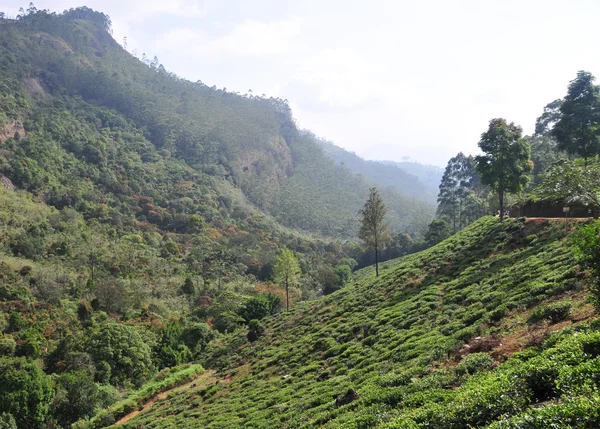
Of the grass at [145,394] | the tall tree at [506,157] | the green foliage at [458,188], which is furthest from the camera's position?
the green foliage at [458,188]

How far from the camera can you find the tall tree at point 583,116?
3484 centimetres

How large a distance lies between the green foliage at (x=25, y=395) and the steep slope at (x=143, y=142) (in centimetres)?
5059

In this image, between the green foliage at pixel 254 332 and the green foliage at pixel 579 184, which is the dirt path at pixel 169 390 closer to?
the green foliage at pixel 254 332

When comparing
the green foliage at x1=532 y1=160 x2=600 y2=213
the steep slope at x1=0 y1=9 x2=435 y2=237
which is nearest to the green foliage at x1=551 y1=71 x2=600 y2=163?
the green foliage at x1=532 y1=160 x2=600 y2=213

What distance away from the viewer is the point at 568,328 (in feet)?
29.5

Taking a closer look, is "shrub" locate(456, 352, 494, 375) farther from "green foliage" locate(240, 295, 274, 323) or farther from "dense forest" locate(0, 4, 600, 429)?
"green foliage" locate(240, 295, 274, 323)

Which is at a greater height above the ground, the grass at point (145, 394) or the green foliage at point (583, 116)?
the green foliage at point (583, 116)

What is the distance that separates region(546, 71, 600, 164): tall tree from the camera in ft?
114

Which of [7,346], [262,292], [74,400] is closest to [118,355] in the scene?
[74,400]

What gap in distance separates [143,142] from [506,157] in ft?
364

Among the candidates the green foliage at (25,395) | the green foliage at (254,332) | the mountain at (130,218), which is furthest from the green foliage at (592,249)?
the green foliage at (25,395)

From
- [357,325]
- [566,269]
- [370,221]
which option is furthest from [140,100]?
[566,269]

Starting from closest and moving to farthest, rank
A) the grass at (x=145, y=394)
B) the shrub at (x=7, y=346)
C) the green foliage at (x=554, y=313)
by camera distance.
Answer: the green foliage at (x=554, y=313)
the grass at (x=145, y=394)
the shrub at (x=7, y=346)

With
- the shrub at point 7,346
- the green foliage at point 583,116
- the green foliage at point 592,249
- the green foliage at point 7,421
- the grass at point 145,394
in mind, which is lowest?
the grass at point 145,394
